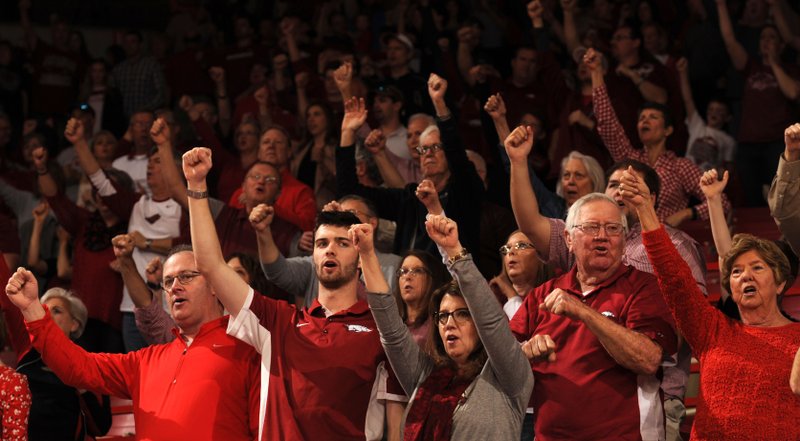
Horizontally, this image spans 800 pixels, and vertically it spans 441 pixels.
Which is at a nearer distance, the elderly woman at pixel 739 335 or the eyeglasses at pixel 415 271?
the elderly woman at pixel 739 335

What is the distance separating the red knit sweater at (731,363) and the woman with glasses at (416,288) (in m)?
1.27

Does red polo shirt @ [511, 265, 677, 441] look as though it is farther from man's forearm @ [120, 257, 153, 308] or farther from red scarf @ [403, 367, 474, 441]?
man's forearm @ [120, 257, 153, 308]

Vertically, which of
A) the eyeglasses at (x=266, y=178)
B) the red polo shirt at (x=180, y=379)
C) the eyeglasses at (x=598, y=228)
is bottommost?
the red polo shirt at (x=180, y=379)

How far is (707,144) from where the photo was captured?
889 centimetres

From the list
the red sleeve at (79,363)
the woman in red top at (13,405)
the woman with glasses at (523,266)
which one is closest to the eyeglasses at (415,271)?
the woman with glasses at (523,266)

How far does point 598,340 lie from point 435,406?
610mm

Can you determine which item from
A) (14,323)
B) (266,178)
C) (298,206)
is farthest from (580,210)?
(298,206)

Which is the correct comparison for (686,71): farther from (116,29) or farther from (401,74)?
(116,29)

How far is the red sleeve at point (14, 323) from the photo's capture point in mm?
5418

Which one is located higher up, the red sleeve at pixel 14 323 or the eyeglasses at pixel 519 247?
the eyeglasses at pixel 519 247

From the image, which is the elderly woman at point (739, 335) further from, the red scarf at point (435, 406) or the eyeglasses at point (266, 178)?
the eyeglasses at point (266, 178)

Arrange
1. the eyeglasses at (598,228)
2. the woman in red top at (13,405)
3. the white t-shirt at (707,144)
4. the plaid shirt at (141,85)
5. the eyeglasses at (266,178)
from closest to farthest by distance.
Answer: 1. the eyeglasses at (598,228)
2. the woman in red top at (13,405)
3. the eyeglasses at (266,178)
4. the white t-shirt at (707,144)
5. the plaid shirt at (141,85)

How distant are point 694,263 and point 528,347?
45.8 inches

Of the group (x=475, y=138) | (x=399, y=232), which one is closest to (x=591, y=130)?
(x=475, y=138)
